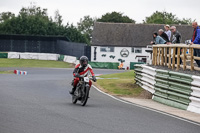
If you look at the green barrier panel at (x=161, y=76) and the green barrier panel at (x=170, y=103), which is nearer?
the green barrier panel at (x=170, y=103)

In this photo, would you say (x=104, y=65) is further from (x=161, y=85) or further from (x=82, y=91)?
(x=82, y=91)

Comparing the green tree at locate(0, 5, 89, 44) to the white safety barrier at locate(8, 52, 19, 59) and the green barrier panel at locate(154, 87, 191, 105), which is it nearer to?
the white safety barrier at locate(8, 52, 19, 59)

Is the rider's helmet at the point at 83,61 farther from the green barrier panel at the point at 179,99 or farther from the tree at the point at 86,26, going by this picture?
the tree at the point at 86,26

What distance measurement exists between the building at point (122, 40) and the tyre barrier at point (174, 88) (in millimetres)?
59300

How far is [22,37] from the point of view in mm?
68750

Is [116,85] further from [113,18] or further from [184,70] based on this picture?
[113,18]

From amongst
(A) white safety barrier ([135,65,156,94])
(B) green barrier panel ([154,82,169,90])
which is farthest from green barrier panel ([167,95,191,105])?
(A) white safety barrier ([135,65,156,94])

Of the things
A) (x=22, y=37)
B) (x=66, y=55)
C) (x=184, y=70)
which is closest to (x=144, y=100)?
(x=184, y=70)

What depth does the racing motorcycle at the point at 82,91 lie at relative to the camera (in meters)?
15.1

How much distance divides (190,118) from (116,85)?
35.0 ft

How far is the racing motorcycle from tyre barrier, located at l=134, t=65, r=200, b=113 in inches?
113

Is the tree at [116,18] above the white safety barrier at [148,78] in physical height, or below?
above

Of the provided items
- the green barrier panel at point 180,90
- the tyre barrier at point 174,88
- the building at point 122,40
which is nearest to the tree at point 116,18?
the building at point 122,40

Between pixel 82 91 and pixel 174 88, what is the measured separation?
3.08 meters
